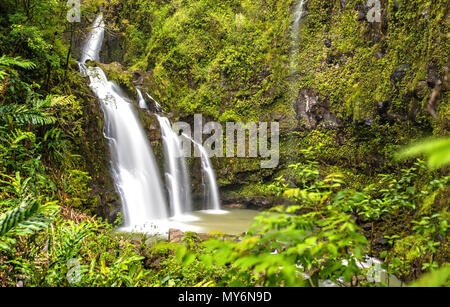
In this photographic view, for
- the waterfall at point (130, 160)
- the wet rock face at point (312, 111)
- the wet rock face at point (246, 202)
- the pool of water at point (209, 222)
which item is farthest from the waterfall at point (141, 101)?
the wet rock face at point (312, 111)

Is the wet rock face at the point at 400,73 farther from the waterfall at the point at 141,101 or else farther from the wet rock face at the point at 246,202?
the waterfall at the point at 141,101

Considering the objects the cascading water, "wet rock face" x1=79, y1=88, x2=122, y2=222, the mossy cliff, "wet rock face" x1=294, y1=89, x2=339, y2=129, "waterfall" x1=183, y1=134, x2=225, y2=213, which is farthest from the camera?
the cascading water

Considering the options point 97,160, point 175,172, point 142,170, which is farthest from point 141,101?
point 97,160

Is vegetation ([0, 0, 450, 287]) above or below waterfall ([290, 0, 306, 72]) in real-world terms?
below

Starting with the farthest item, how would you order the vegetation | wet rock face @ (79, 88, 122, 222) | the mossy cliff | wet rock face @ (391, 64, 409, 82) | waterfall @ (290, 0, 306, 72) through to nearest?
waterfall @ (290, 0, 306, 72) → wet rock face @ (391, 64, 409, 82) → the mossy cliff → wet rock face @ (79, 88, 122, 222) → the vegetation

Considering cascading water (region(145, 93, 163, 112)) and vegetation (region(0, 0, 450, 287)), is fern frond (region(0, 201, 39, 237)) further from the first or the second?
cascading water (region(145, 93, 163, 112))

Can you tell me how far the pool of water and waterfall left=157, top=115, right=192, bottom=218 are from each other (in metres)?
0.52

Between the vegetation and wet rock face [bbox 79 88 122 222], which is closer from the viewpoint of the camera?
the vegetation

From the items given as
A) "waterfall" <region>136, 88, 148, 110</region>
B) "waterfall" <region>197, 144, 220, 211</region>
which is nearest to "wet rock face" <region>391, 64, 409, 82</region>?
"waterfall" <region>197, 144, 220, 211</region>

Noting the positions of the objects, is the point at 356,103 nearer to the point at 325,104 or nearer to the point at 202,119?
the point at 325,104

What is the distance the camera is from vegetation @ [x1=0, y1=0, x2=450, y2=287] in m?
1.78

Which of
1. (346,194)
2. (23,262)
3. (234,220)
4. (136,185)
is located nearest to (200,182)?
(234,220)

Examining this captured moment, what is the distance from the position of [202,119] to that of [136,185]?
16.9 ft

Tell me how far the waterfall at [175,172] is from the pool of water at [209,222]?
52cm
